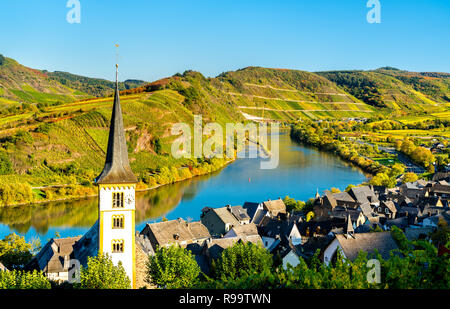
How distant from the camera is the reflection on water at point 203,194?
43747mm

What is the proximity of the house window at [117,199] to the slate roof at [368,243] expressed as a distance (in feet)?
42.5

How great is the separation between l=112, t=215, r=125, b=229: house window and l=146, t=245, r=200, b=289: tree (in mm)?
2231

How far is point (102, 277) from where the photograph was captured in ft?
56.4

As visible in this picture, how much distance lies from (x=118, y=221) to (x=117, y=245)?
109 cm

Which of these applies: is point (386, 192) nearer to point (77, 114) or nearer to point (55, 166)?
point (55, 166)

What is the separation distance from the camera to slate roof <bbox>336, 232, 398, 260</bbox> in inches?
973

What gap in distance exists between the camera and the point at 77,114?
78688 mm

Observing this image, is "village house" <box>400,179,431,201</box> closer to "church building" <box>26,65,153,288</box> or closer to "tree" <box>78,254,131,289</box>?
"church building" <box>26,65,153,288</box>

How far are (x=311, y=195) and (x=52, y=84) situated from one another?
495 feet

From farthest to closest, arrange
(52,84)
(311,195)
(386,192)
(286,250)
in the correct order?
(52,84) → (311,195) → (386,192) → (286,250)

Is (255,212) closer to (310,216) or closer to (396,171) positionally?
(310,216)

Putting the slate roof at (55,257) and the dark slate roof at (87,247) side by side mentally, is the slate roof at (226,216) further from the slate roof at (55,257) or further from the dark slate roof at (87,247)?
the dark slate roof at (87,247)
